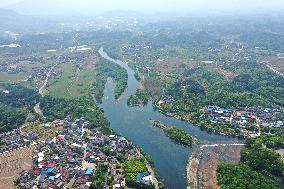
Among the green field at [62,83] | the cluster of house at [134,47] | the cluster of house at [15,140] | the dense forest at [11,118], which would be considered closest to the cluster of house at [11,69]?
the green field at [62,83]

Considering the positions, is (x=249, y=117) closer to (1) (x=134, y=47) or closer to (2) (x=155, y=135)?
(2) (x=155, y=135)

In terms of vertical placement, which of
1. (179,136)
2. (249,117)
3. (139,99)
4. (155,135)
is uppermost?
(249,117)

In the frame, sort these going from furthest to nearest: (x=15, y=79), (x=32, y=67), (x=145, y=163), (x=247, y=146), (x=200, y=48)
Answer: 1. (x=200, y=48)
2. (x=32, y=67)
3. (x=15, y=79)
4. (x=247, y=146)
5. (x=145, y=163)

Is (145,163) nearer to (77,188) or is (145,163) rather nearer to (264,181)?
(77,188)

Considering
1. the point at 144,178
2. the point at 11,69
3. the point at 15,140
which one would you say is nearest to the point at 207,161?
the point at 144,178

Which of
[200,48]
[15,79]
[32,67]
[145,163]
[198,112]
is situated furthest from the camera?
[200,48]

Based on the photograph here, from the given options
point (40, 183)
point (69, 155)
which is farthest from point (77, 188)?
point (69, 155)

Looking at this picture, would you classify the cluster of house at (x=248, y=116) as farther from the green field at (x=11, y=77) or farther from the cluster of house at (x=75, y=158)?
the green field at (x=11, y=77)
